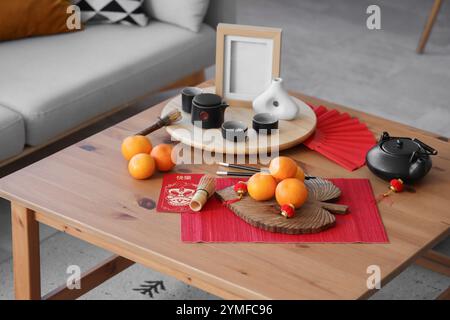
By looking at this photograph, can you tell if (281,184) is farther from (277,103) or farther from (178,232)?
(277,103)

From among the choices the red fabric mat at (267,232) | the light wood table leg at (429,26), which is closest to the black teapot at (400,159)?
the red fabric mat at (267,232)

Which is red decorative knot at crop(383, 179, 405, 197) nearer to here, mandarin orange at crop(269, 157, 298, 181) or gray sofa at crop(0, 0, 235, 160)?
mandarin orange at crop(269, 157, 298, 181)

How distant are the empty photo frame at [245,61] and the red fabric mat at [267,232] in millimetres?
488

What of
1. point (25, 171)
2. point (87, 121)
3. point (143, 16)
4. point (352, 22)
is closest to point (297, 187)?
point (25, 171)

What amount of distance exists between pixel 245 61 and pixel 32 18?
38.6 inches

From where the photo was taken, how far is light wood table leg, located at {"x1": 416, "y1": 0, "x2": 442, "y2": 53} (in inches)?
155

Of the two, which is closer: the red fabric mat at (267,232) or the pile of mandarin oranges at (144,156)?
the red fabric mat at (267,232)

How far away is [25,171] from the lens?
199 centimetres

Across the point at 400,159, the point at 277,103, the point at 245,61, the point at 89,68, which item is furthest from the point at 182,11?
the point at 400,159

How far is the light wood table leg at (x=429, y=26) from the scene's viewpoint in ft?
12.9

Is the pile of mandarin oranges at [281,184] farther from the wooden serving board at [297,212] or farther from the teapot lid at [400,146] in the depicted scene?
the teapot lid at [400,146]

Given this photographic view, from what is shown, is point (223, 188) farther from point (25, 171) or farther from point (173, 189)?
point (25, 171)

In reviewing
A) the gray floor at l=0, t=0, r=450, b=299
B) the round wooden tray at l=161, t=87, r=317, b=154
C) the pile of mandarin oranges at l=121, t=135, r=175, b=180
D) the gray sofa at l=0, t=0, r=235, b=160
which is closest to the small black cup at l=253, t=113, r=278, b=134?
the round wooden tray at l=161, t=87, r=317, b=154

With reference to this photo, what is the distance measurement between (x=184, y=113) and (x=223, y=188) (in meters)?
0.38
